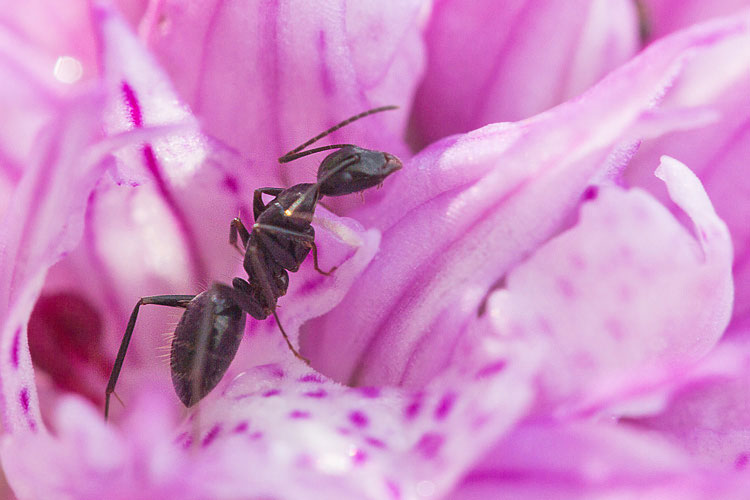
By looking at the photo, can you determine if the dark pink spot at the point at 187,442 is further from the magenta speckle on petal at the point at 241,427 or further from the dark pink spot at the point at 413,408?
the dark pink spot at the point at 413,408

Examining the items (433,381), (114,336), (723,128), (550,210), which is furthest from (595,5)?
(114,336)

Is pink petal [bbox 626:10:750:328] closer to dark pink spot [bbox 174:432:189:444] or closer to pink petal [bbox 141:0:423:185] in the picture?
pink petal [bbox 141:0:423:185]

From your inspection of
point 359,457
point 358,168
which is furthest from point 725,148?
point 359,457

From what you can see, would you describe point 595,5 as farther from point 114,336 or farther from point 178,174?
point 114,336

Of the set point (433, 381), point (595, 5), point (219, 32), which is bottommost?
point (433, 381)

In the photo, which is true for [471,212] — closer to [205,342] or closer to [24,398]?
[205,342]

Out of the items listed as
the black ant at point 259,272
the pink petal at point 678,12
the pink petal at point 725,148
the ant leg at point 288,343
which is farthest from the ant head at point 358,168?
the pink petal at point 678,12
